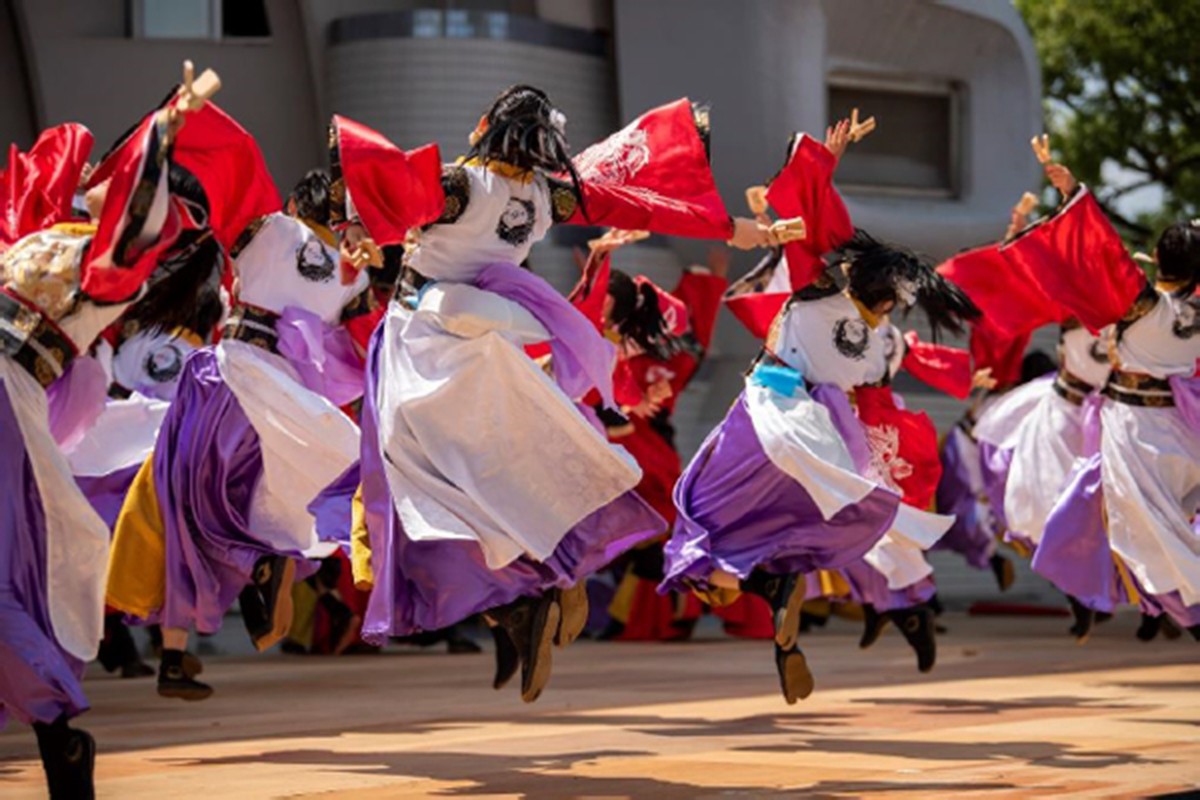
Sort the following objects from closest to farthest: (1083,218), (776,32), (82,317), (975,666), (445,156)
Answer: (82,317) → (1083,218) → (975,666) → (445,156) → (776,32)

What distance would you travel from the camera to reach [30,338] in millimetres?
4523

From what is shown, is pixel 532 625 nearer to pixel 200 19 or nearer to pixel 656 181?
pixel 656 181

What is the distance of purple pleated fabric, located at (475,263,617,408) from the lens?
5.73 meters

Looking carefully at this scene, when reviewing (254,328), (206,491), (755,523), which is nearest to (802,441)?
(755,523)

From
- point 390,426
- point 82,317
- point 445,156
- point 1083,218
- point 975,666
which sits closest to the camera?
point 82,317

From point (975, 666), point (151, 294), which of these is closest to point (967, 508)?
point (975, 666)

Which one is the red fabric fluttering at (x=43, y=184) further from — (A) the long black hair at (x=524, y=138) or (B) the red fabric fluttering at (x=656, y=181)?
(B) the red fabric fluttering at (x=656, y=181)

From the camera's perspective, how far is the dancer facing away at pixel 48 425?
436cm

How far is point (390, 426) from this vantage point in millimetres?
5594

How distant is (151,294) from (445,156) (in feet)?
24.0

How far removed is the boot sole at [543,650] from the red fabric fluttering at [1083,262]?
282 cm

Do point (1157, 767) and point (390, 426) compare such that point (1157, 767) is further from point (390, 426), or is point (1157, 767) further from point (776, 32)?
point (776, 32)

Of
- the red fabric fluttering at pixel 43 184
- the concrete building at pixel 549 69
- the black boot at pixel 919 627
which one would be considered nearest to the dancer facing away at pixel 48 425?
the red fabric fluttering at pixel 43 184

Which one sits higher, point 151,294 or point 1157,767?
point 151,294
